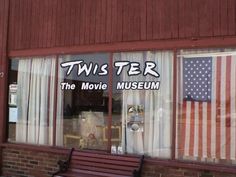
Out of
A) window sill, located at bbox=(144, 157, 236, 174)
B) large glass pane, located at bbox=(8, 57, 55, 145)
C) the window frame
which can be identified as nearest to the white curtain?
large glass pane, located at bbox=(8, 57, 55, 145)

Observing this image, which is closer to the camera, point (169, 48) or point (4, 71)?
point (169, 48)

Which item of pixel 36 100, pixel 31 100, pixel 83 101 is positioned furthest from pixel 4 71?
pixel 83 101

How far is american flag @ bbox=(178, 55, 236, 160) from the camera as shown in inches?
293

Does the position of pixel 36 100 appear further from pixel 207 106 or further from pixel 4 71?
pixel 207 106

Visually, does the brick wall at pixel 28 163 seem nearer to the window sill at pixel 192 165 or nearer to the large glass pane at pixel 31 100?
the large glass pane at pixel 31 100

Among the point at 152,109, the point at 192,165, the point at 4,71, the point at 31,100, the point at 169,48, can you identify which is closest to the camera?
the point at 192,165

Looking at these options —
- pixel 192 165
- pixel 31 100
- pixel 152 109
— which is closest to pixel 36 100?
pixel 31 100

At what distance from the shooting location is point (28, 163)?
9602 millimetres

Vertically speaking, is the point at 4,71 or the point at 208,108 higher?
the point at 4,71

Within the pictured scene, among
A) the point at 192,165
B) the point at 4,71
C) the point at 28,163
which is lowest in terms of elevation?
the point at 28,163

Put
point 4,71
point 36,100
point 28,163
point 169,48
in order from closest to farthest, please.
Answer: point 169,48 → point 28,163 → point 36,100 → point 4,71

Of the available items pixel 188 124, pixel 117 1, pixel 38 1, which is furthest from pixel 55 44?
pixel 188 124

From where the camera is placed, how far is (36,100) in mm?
9703

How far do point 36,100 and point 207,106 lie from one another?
369 centimetres
